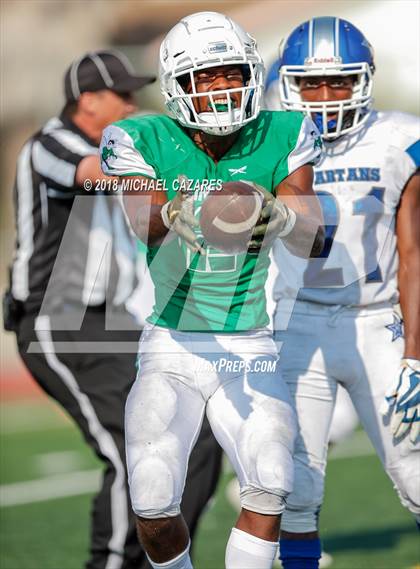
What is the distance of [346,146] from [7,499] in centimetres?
321

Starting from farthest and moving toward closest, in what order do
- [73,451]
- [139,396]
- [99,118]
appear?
[73,451]
[99,118]
[139,396]

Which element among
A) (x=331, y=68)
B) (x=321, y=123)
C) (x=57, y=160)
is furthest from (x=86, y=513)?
(x=331, y=68)

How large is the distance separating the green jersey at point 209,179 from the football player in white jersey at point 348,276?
17.4 inches

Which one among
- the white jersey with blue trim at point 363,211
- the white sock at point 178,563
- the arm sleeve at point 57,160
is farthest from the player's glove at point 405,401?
the arm sleeve at point 57,160

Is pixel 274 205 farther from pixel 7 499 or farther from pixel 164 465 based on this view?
pixel 7 499

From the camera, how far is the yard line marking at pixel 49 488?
6160mm

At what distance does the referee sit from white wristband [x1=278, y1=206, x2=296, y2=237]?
124 cm

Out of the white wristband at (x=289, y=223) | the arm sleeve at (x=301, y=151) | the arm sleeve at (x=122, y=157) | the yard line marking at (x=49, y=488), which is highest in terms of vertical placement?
the arm sleeve at (x=122, y=157)

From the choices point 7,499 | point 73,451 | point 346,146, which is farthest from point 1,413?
point 346,146

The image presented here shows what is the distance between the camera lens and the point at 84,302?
4.60 metres

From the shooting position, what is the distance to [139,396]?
3.27 m

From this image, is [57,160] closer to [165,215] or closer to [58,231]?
[58,231]

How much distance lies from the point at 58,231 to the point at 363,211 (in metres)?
1.37

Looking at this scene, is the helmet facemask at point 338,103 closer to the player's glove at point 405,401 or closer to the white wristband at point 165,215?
the player's glove at point 405,401
